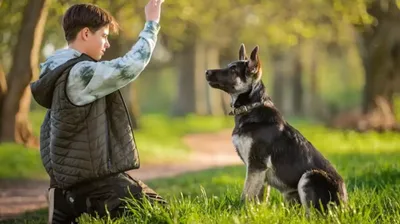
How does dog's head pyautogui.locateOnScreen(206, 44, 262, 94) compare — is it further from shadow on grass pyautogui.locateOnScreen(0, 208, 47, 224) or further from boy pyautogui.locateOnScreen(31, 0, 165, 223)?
shadow on grass pyautogui.locateOnScreen(0, 208, 47, 224)

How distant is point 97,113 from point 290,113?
3478cm

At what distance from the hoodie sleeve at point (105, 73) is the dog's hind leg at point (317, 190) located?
5.94 ft

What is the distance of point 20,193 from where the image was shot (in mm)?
11023

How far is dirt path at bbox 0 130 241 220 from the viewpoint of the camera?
31.4ft

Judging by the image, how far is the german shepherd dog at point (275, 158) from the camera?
18.8 feet

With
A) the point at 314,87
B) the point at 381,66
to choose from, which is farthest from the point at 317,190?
the point at 314,87

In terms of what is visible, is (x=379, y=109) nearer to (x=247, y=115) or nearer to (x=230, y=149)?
(x=230, y=149)

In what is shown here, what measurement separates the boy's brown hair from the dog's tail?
2.20m

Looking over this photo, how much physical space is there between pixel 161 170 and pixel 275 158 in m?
9.39

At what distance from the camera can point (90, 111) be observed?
204 inches

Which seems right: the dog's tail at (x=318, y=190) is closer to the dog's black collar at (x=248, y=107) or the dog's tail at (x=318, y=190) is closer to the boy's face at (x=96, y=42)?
the dog's black collar at (x=248, y=107)

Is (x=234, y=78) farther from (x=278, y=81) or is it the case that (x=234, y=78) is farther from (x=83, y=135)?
(x=278, y=81)

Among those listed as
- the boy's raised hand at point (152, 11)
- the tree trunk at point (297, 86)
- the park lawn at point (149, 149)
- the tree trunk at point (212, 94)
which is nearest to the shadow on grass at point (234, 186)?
the boy's raised hand at point (152, 11)

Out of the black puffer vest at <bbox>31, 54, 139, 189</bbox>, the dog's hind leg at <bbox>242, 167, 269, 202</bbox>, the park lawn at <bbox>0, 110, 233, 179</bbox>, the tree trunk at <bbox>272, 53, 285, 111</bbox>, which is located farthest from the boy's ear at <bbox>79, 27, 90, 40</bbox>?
the tree trunk at <bbox>272, 53, 285, 111</bbox>
